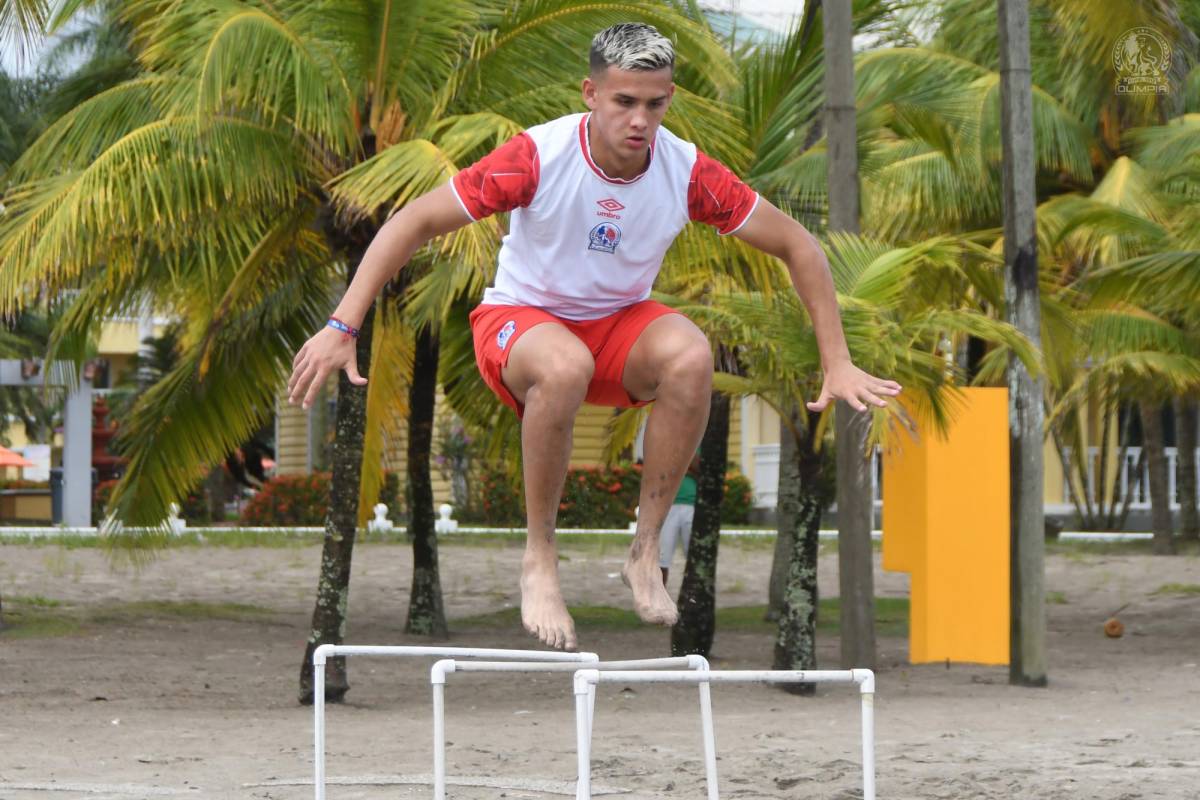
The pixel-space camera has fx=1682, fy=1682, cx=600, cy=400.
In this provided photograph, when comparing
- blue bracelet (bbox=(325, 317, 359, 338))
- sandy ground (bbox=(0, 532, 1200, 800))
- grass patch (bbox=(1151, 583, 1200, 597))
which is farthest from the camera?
grass patch (bbox=(1151, 583, 1200, 597))

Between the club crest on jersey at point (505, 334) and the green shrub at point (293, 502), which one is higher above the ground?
the club crest on jersey at point (505, 334)

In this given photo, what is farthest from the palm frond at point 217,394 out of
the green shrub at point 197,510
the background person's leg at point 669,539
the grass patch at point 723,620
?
the green shrub at point 197,510

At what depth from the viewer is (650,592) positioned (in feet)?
16.9

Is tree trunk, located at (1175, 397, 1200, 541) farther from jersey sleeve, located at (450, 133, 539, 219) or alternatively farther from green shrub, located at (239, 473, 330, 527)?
jersey sleeve, located at (450, 133, 539, 219)

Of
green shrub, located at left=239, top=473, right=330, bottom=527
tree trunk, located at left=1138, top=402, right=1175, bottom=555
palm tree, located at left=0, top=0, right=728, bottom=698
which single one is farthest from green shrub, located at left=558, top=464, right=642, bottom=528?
palm tree, located at left=0, top=0, right=728, bottom=698

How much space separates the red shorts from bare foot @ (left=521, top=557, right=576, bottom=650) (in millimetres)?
514

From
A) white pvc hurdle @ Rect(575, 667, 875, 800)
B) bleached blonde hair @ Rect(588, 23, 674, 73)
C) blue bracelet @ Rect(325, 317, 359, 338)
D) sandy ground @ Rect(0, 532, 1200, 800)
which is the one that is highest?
bleached blonde hair @ Rect(588, 23, 674, 73)

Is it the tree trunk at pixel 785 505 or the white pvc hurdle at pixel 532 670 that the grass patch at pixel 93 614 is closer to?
the tree trunk at pixel 785 505

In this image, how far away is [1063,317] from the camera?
14.1 m

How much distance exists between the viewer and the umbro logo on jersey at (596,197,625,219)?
4727mm

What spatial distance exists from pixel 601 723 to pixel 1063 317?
5267 mm

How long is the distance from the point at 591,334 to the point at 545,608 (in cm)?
85

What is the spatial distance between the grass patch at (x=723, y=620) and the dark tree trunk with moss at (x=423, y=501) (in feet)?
3.88

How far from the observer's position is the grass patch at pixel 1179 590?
18562mm
